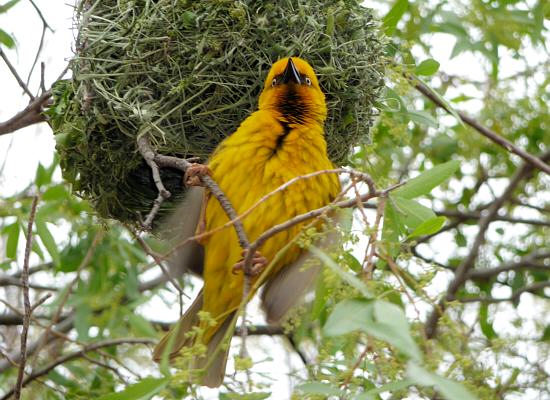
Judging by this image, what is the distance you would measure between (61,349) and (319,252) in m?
3.26

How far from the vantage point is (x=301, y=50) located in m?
3.01

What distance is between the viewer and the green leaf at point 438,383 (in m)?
1.55

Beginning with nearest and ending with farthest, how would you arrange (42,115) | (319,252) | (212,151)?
(319,252) < (212,151) < (42,115)

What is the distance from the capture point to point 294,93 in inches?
118

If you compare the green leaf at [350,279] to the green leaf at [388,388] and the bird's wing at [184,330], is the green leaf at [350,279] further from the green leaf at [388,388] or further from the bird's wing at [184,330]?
the bird's wing at [184,330]

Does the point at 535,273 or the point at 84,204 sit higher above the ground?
the point at 535,273

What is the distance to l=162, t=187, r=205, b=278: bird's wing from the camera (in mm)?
3137

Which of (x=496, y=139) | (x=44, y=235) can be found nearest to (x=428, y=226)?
(x=496, y=139)

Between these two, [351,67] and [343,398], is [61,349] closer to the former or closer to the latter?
[351,67]

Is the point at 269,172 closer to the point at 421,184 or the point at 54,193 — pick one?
the point at 421,184

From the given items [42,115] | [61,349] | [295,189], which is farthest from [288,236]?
[61,349]

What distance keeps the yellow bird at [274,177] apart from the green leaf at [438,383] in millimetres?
1301

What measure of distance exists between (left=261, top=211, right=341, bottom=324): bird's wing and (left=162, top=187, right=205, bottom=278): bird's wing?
0.27 meters

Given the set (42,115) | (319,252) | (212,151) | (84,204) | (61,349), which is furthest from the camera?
(61,349)
